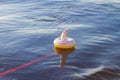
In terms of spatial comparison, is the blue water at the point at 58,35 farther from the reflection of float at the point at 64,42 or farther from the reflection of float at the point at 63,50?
the reflection of float at the point at 64,42

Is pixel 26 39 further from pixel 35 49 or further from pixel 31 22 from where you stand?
pixel 31 22

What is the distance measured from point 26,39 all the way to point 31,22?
1.55 metres

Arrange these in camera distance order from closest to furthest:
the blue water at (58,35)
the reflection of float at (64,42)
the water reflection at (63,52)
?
the blue water at (58,35), the water reflection at (63,52), the reflection of float at (64,42)

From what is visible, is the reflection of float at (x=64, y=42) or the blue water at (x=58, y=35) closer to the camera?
the blue water at (x=58, y=35)

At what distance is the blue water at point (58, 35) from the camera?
20.0 feet

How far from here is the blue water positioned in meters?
6.08

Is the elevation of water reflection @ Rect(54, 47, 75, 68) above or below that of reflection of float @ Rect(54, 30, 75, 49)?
below

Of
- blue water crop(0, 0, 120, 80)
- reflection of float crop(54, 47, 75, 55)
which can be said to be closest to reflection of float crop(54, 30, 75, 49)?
reflection of float crop(54, 47, 75, 55)

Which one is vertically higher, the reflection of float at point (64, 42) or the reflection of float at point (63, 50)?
the reflection of float at point (64, 42)

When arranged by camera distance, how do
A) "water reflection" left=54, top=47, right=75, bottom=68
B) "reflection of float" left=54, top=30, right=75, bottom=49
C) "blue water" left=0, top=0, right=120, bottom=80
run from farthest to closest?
"reflection of float" left=54, top=30, right=75, bottom=49, "water reflection" left=54, top=47, right=75, bottom=68, "blue water" left=0, top=0, right=120, bottom=80

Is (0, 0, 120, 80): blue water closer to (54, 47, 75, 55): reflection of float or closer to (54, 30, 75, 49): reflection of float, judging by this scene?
(54, 47, 75, 55): reflection of float

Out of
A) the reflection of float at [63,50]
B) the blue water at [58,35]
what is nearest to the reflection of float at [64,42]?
the reflection of float at [63,50]

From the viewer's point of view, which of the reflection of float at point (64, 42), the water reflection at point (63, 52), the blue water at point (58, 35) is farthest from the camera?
the reflection of float at point (64, 42)

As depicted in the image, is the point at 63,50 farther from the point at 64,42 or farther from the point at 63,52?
the point at 64,42
